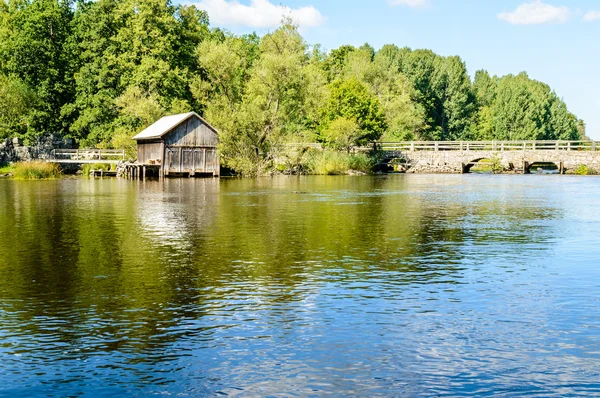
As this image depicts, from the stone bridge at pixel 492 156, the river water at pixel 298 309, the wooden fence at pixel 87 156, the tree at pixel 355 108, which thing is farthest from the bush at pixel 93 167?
the river water at pixel 298 309

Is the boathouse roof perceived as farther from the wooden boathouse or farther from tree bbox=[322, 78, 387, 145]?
tree bbox=[322, 78, 387, 145]

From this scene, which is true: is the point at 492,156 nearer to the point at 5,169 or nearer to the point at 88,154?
the point at 88,154

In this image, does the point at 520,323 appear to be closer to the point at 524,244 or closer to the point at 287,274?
the point at 287,274

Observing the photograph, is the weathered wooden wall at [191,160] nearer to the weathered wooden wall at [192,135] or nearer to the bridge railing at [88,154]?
the weathered wooden wall at [192,135]

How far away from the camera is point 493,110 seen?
123m

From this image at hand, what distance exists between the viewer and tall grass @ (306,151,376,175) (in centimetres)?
8156

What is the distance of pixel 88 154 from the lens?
255 ft

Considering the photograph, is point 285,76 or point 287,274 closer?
point 287,274

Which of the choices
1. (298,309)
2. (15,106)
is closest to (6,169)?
(15,106)

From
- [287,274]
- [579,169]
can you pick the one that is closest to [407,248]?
[287,274]

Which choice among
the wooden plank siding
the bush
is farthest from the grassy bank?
the wooden plank siding

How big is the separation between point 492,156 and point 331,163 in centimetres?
2182

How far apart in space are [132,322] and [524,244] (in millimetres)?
13707

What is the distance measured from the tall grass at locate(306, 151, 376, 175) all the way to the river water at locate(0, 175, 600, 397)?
55.2 metres
